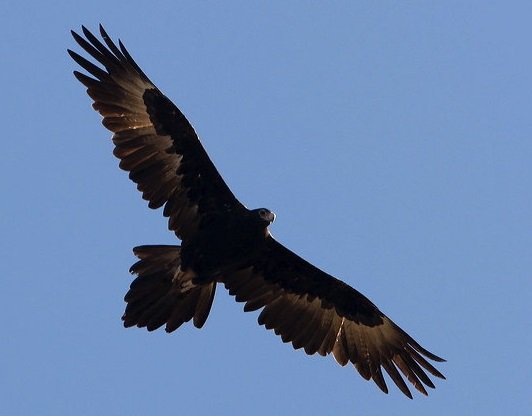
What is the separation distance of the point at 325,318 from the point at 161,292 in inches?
102

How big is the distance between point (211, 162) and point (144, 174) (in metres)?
0.90

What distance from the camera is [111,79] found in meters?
17.9

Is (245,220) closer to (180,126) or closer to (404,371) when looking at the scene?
(180,126)

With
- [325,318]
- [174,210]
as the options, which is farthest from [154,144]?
[325,318]

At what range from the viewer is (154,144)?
58.4 feet

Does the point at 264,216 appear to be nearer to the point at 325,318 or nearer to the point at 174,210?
the point at 174,210

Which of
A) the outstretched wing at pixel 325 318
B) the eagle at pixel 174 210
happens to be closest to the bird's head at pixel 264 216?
the eagle at pixel 174 210

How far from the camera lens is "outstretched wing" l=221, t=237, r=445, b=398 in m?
18.5

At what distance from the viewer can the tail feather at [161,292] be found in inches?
687

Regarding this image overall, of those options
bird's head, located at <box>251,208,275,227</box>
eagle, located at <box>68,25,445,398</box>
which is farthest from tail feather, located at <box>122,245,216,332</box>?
bird's head, located at <box>251,208,275,227</box>

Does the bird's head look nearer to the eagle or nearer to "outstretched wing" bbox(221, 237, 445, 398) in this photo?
the eagle

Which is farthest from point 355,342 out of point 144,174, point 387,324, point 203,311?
point 144,174

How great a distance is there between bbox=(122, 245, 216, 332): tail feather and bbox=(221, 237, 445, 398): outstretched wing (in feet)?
2.60

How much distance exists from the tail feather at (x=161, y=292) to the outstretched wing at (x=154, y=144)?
1.41ft
